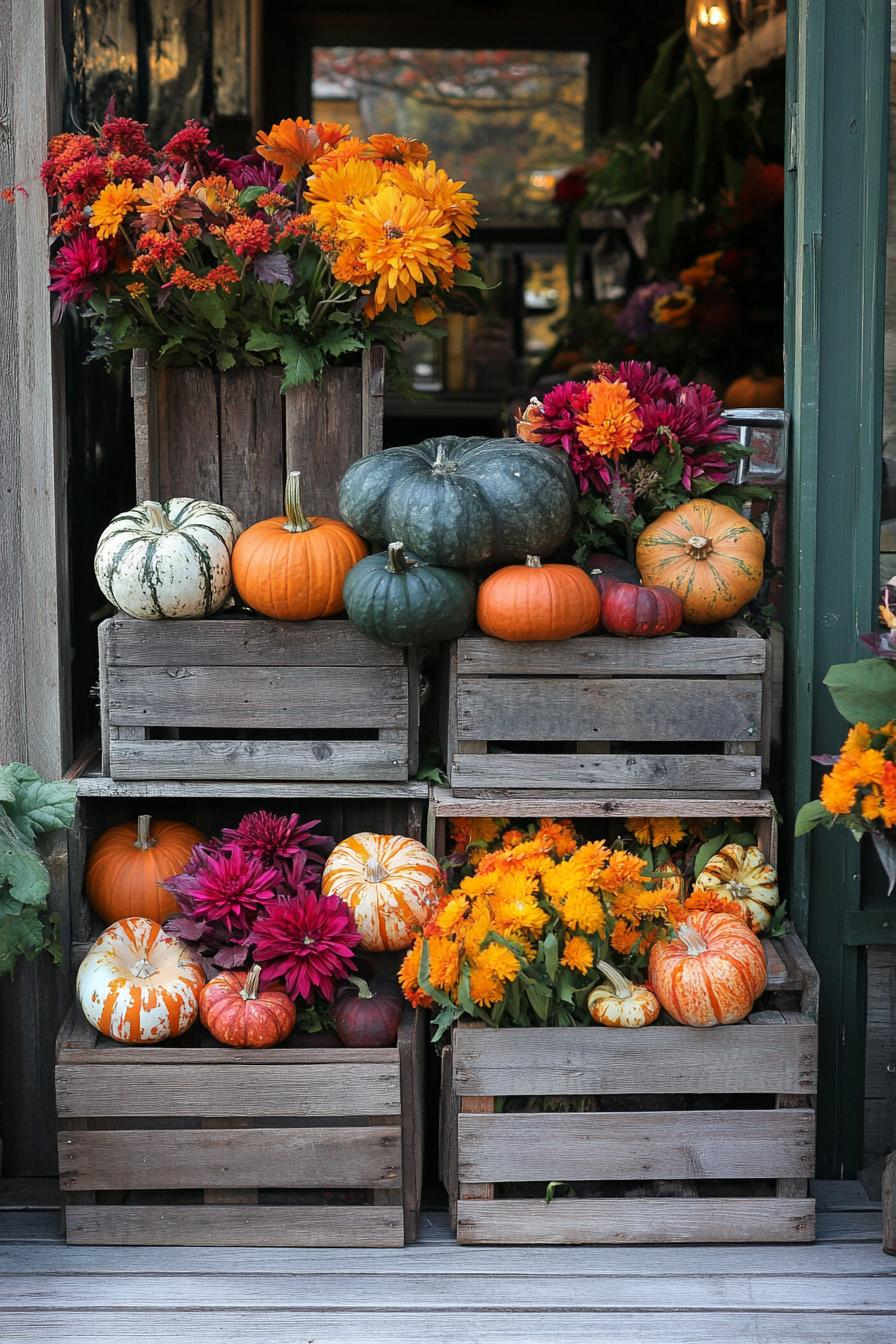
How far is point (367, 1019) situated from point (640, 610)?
1107 mm

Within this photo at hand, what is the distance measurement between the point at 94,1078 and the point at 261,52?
7588 millimetres

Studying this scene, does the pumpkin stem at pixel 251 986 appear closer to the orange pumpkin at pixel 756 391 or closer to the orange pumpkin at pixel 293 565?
the orange pumpkin at pixel 293 565

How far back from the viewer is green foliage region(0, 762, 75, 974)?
3.19 meters

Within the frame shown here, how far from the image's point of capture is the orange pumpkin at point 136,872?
11.9ft

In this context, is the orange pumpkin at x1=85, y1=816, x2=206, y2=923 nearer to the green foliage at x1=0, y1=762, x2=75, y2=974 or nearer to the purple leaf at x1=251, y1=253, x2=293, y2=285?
the green foliage at x1=0, y1=762, x2=75, y2=974

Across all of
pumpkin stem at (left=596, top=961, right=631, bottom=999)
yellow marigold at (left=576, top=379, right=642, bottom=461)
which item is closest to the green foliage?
pumpkin stem at (left=596, top=961, right=631, bottom=999)

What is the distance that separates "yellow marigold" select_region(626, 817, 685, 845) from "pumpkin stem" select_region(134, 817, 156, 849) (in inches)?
47.3

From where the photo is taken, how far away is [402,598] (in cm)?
330

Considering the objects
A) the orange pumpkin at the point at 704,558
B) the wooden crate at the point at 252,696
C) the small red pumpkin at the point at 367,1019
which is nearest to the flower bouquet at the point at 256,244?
the wooden crate at the point at 252,696

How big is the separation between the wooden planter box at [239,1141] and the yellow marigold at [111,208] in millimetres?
1834

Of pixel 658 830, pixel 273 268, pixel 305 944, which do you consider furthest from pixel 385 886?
pixel 273 268

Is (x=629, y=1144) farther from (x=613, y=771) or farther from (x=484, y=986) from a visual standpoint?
(x=613, y=771)

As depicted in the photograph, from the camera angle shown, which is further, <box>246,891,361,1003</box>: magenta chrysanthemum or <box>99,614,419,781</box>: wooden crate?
<box>99,614,419,781</box>: wooden crate

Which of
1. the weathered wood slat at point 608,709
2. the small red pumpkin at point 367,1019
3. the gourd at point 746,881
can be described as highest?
the weathered wood slat at point 608,709
